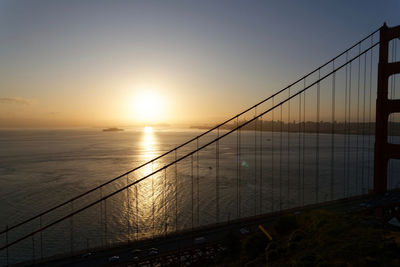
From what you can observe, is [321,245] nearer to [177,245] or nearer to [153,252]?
[177,245]

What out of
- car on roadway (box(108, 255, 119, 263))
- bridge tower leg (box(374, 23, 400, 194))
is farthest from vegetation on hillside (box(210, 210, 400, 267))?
bridge tower leg (box(374, 23, 400, 194))

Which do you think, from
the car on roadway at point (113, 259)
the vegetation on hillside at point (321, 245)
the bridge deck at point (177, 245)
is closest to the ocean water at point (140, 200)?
the bridge deck at point (177, 245)

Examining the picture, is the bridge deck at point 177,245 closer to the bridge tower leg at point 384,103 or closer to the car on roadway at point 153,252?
the car on roadway at point 153,252

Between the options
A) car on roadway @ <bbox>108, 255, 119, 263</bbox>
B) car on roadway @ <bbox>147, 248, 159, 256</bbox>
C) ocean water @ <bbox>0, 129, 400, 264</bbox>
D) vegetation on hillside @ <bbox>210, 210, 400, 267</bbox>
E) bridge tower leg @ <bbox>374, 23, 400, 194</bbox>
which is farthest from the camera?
ocean water @ <bbox>0, 129, 400, 264</bbox>

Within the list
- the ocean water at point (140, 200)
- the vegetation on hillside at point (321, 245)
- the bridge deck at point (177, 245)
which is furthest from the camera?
the ocean water at point (140, 200)

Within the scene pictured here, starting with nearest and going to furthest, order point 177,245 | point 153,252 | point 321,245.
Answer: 1. point 321,245
2. point 153,252
3. point 177,245

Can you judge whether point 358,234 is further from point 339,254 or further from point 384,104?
point 384,104

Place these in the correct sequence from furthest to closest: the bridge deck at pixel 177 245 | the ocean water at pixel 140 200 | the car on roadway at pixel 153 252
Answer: the ocean water at pixel 140 200, the car on roadway at pixel 153 252, the bridge deck at pixel 177 245

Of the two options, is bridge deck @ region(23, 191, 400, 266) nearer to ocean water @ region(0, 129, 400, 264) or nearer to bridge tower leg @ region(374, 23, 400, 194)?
bridge tower leg @ region(374, 23, 400, 194)

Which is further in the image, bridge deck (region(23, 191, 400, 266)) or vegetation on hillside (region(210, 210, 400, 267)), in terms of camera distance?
bridge deck (region(23, 191, 400, 266))

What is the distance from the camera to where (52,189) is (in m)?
51.8

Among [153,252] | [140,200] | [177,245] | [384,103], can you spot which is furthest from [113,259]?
[140,200]

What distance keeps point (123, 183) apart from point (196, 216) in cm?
2901

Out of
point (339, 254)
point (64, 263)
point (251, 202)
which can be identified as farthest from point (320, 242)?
point (251, 202)
